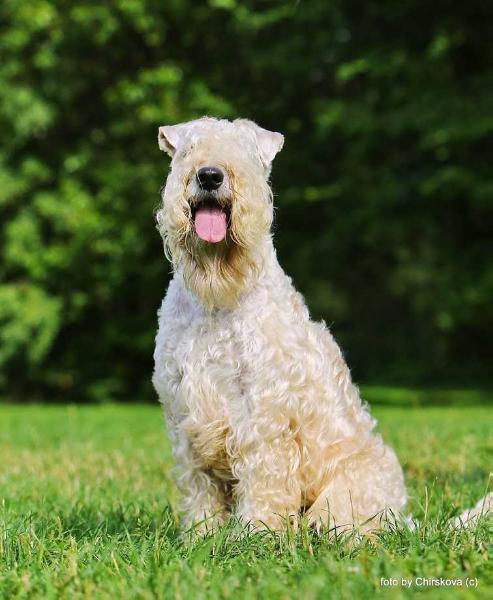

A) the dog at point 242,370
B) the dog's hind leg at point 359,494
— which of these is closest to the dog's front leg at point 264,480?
the dog at point 242,370

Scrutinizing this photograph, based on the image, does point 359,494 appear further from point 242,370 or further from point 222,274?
point 222,274

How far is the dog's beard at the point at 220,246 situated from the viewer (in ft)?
12.7

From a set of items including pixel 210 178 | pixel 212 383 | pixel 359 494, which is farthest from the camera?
pixel 359 494

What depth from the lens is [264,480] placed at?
3.92m

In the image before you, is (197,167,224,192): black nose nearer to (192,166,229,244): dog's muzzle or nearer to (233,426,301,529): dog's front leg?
(192,166,229,244): dog's muzzle

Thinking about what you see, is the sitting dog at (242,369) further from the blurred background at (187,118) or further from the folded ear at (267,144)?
the blurred background at (187,118)

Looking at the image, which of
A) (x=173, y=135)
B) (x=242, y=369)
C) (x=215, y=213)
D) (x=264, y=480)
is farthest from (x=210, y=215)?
(x=264, y=480)

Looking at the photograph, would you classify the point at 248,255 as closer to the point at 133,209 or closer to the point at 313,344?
the point at 313,344

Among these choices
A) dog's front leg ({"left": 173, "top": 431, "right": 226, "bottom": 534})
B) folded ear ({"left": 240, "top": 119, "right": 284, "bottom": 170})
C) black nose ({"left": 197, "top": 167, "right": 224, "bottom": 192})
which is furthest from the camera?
folded ear ({"left": 240, "top": 119, "right": 284, "bottom": 170})

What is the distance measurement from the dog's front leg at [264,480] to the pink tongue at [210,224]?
87cm

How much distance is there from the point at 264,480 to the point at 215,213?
122 centimetres

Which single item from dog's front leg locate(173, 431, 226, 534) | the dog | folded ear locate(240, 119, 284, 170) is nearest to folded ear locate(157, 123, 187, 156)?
the dog

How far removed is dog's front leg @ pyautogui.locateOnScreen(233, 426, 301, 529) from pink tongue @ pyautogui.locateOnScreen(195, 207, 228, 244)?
87 centimetres

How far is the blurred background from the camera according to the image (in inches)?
535
